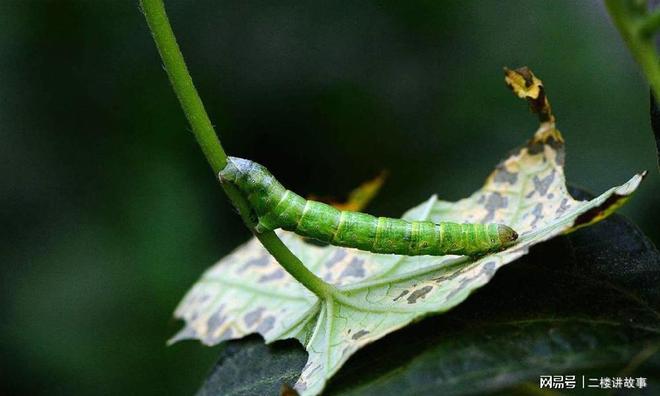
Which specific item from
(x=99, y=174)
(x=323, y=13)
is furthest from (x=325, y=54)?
(x=99, y=174)

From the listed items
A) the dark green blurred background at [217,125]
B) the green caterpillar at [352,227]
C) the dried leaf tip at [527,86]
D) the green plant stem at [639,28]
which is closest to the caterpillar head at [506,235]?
the green caterpillar at [352,227]

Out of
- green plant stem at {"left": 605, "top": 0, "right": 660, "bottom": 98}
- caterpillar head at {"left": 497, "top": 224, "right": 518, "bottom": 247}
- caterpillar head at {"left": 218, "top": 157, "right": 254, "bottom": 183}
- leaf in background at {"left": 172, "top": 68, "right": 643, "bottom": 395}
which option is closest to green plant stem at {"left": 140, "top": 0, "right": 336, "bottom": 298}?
caterpillar head at {"left": 218, "top": 157, "right": 254, "bottom": 183}

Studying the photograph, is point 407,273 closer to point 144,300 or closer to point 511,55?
point 144,300

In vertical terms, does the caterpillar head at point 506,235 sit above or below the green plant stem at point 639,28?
below

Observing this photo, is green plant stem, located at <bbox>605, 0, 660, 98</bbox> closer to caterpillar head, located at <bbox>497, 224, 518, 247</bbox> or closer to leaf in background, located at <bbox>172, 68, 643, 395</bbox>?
leaf in background, located at <bbox>172, 68, 643, 395</bbox>

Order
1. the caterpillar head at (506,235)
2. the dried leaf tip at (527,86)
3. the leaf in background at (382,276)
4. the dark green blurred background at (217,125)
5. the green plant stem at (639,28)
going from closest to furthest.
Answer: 1. the green plant stem at (639,28)
2. the leaf in background at (382,276)
3. the caterpillar head at (506,235)
4. the dried leaf tip at (527,86)
5. the dark green blurred background at (217,125)

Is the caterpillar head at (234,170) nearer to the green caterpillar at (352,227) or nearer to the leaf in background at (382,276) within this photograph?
the green caterpillar at (352,227)
